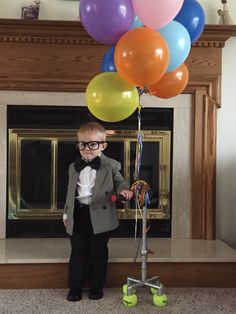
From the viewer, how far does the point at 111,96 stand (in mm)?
2094

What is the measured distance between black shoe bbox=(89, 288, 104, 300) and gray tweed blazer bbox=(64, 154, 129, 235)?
30 centimetres

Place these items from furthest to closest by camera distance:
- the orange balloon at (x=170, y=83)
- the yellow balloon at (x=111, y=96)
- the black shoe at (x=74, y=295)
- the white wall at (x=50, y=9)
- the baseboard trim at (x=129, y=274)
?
1. the white wall at (x=50, y=9)
2. the baseboard trim at (x=129, y=274)
3. the black shoe at (x=74, y=295)
4. the orange balloon at (x=170, y=83)
5. the yellow balloon at (x=111, y=96)

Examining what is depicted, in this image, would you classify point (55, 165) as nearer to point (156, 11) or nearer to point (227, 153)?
point (227, 153)

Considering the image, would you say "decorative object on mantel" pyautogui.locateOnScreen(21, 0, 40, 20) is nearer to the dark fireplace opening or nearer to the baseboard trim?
the dark fireplace opening

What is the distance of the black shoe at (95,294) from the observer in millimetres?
2494

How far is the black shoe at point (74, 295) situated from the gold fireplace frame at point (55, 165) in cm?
81

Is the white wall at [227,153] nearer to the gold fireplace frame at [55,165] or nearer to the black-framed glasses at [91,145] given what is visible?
the gold fireplace frame at [55,165]

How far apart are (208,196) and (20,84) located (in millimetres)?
1424

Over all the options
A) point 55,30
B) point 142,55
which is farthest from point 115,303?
point 55,30

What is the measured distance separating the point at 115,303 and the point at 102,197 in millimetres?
542

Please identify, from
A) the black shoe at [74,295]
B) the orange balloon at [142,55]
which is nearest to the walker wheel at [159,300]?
the black shoe at [74,295]

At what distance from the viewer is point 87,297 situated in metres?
2.52

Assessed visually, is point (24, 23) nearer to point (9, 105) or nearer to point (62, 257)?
point (9, 105)

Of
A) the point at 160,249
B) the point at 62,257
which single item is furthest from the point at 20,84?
the point at 160,249
